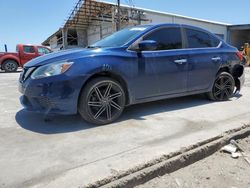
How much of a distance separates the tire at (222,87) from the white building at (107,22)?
50.4 ft

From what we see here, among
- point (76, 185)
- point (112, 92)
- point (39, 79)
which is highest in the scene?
point (39, 79)

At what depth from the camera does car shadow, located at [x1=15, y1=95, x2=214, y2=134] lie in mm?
3830

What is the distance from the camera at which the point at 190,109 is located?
16.2 ft

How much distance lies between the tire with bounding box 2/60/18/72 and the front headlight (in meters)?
13.2

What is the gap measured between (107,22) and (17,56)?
991 centimetres

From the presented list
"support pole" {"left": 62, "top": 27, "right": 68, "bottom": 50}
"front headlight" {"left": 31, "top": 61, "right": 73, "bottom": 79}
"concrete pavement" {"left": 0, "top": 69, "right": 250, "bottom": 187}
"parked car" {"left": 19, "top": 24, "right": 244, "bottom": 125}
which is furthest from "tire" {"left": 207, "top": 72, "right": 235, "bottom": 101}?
"support pole" {"left": 62, "top": 27, "right": 68, "bottom": 50}

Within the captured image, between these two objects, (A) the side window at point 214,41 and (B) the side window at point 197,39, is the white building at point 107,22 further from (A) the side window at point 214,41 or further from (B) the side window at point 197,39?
(B) the side window at point 197,39

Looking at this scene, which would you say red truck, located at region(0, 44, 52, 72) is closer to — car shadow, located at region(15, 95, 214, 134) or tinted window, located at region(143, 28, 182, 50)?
car shadow, located at region(15, 95, 214, 134)

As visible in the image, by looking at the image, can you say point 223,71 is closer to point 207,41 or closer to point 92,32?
point 207,41

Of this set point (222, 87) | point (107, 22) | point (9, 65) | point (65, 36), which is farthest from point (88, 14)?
point (222, 87)

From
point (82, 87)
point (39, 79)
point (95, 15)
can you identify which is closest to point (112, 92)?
point (82, 87)

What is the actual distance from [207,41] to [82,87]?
2946 millimetres

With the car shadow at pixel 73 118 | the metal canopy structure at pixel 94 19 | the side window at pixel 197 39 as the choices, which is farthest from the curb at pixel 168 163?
the metal canopy structure at pixel 94 19

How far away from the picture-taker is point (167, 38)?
4.80 meters
